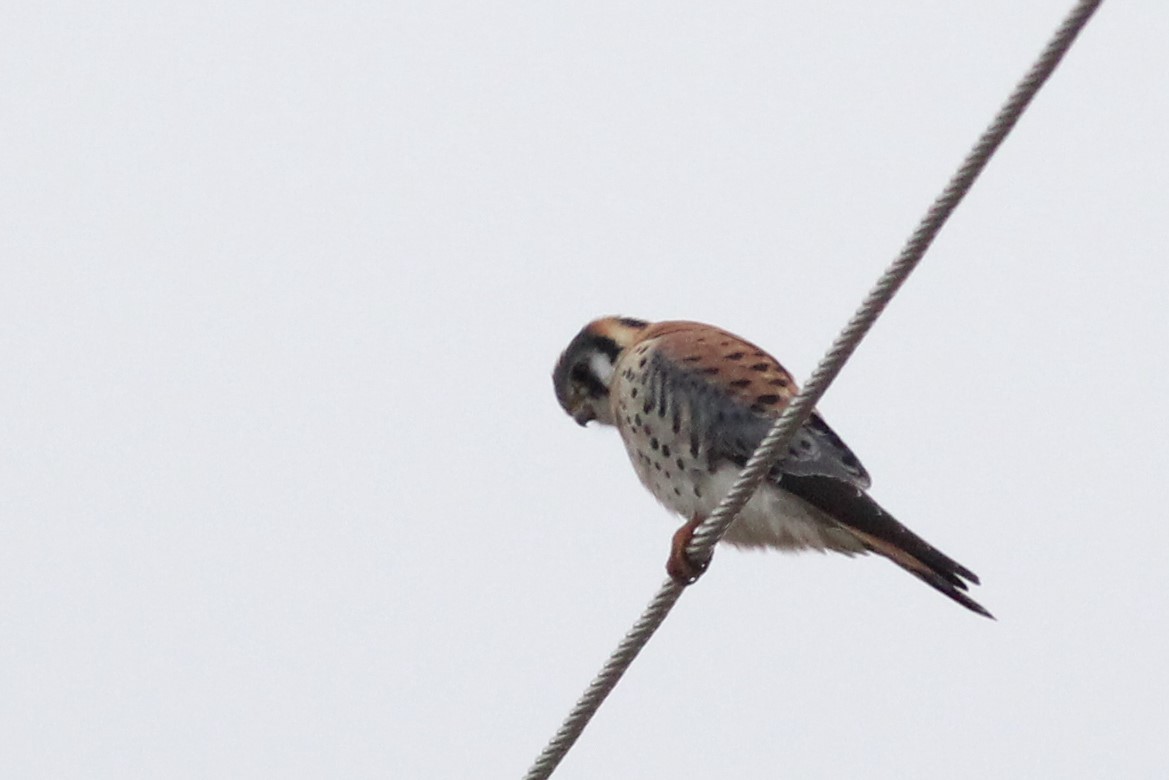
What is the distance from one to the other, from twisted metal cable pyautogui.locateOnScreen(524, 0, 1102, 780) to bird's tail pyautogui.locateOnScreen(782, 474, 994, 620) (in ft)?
1.31

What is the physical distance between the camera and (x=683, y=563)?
190 inches

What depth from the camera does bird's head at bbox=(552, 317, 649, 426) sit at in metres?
5.86

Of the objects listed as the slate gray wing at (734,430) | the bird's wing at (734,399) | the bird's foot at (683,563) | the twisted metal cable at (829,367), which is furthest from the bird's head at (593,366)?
the twisted metal cable at (829,367)

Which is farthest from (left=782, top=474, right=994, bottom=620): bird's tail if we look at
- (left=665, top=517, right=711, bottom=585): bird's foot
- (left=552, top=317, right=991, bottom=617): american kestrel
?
(left=665, top=517, right=711, bottom=585): bird's foot

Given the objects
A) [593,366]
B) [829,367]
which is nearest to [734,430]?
[593,366]

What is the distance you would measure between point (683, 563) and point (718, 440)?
502 mm

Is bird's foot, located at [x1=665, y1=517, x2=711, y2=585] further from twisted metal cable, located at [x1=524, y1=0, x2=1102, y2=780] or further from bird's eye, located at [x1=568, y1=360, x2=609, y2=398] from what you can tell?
bird's eye, located at [x1=568, y1=360, x2=609, y2=398]

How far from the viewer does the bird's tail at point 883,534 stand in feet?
14.5

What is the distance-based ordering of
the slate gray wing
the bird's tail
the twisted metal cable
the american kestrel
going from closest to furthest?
the twisted metal cable
the bird's tail
the american kestrel
the slate gray wing

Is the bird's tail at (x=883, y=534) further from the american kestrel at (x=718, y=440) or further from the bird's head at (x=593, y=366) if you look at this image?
the bird's head at (x=593, y=366)

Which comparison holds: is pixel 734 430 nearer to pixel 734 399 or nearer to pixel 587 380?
pixel 734 399

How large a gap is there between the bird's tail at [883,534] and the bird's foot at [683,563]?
0.29 m

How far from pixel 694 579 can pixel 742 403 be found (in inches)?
25.0

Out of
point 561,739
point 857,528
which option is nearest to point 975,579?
point 857,528
